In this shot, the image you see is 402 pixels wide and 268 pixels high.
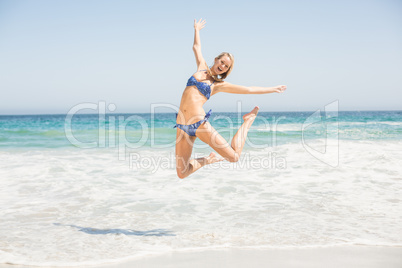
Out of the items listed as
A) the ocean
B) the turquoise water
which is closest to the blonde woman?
the ocean

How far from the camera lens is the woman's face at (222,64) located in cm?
469

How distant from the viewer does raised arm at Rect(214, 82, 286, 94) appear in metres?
4.75

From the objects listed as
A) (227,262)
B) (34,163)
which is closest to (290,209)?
(227,262)

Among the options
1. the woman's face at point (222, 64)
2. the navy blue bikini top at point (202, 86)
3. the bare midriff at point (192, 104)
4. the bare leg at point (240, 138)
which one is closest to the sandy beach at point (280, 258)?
the bare leg at point (240, 138)

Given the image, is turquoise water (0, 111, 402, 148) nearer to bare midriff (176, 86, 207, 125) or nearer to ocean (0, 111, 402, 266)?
ocean (0, 111, 402, 266)

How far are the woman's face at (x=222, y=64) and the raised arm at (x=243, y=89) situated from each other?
18 centimetres

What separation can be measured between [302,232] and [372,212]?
176 cm

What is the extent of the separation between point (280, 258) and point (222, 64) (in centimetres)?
253

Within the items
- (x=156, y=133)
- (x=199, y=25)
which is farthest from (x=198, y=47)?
(x=156, y=133)

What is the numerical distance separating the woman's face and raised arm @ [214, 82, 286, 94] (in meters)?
0.18

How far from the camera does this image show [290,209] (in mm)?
6234

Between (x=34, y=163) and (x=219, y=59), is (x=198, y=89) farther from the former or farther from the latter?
(x=34, y=163)

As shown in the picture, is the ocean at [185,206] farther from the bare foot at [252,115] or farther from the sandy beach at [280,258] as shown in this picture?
the bare foot at [252,115]

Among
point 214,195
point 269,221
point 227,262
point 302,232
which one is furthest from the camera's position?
point 214,195
